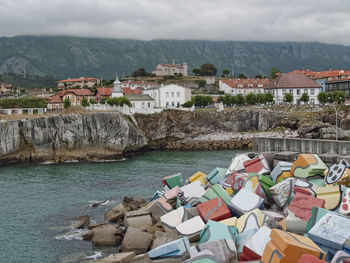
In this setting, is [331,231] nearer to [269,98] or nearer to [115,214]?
[115,214]

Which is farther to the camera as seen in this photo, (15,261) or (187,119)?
(187,119)

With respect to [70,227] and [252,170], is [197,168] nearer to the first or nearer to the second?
[252,170]

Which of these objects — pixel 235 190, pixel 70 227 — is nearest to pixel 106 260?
pixel 70 227

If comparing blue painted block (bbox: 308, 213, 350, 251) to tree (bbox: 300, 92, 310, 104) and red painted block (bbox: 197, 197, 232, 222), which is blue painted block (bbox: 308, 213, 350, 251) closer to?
red painted block (bbox: 197, 197, 232, 222)

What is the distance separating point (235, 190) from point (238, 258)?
7642 millimetres

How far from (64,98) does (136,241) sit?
69028 mm

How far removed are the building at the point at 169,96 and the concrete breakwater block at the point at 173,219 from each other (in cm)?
6294

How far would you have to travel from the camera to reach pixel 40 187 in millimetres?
34156

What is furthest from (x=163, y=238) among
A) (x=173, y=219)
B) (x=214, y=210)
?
(x=214, y=210)

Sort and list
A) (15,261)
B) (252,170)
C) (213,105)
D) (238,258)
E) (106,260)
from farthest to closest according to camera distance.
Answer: (213,105) < (252,170) < (15,261) < (106,260) < (238,258)

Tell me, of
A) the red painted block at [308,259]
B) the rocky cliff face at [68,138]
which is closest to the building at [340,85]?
the rocky cliff face at [68,138]

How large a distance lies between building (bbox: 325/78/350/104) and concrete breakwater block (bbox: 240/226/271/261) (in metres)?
80.0

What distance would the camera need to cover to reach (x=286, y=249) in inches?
439

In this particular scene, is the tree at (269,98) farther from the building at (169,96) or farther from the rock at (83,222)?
the rock at (83,222)
